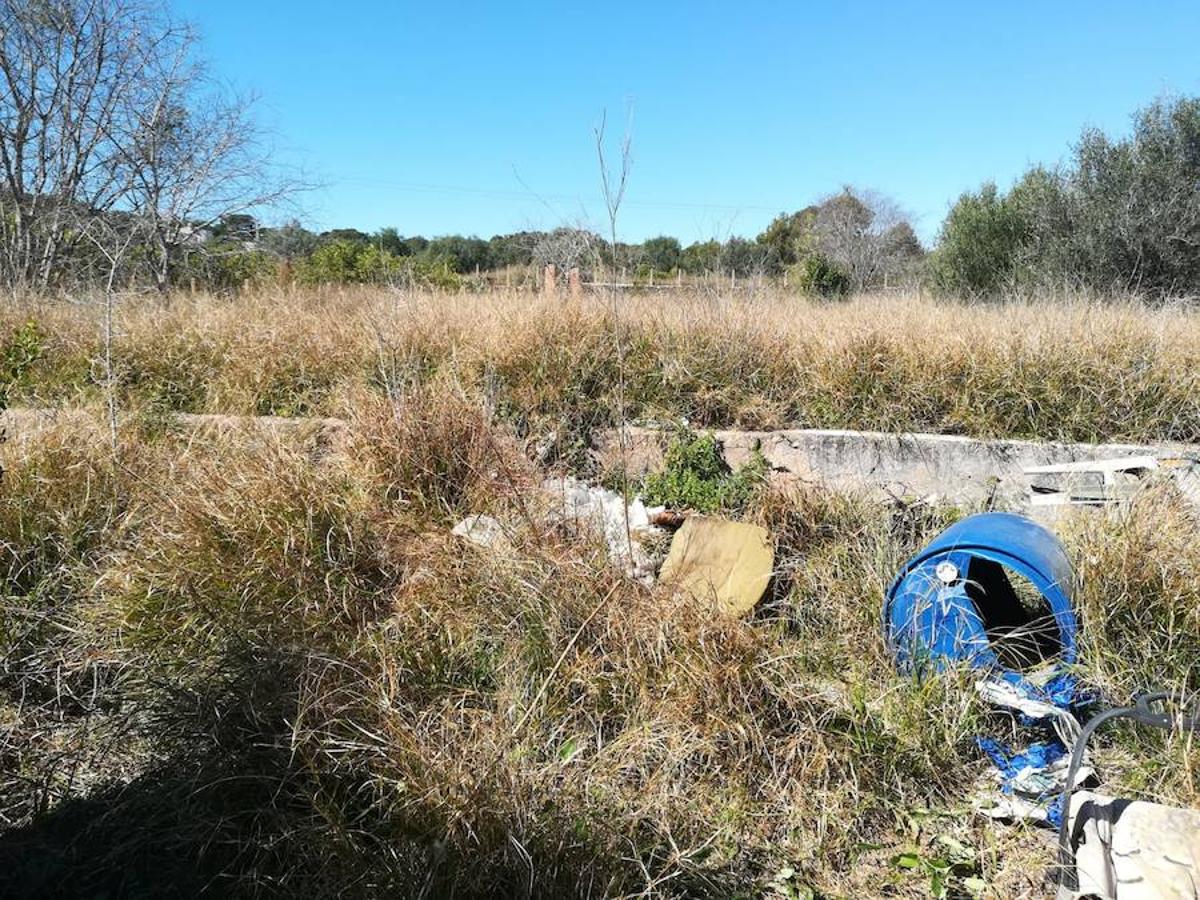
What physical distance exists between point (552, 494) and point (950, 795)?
2.27 metres

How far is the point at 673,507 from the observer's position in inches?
171

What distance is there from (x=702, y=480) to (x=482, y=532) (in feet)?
4.90

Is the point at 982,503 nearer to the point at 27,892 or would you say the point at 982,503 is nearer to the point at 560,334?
the point at 560,334

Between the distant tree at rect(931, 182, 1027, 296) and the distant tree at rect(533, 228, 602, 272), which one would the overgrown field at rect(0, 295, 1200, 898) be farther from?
the distant tree at rect(931, 182, 1027, 296)

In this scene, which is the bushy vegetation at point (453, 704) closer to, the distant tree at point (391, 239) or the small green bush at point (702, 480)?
the small green bush at point (702, 480)

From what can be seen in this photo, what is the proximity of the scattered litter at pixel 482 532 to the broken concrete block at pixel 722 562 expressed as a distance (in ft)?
2.64

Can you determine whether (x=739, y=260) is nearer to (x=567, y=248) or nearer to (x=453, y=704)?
(x=567, y=248)

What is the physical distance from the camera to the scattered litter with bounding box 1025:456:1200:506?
3.78 meters

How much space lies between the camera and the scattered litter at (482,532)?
11.3ft

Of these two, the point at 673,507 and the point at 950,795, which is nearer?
the point at 950,795

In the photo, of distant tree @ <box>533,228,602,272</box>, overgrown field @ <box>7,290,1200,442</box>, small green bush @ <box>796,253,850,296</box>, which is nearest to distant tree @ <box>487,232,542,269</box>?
distant tree @ <box>533,228,602,272</box>

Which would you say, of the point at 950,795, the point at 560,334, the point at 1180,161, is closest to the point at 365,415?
the point at 560,334

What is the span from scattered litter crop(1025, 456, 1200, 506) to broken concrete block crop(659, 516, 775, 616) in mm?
1711

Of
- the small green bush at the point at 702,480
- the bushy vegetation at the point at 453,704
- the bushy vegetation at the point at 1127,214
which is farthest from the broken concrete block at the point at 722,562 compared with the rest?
the bushy vegetation at the point at 1127,214
